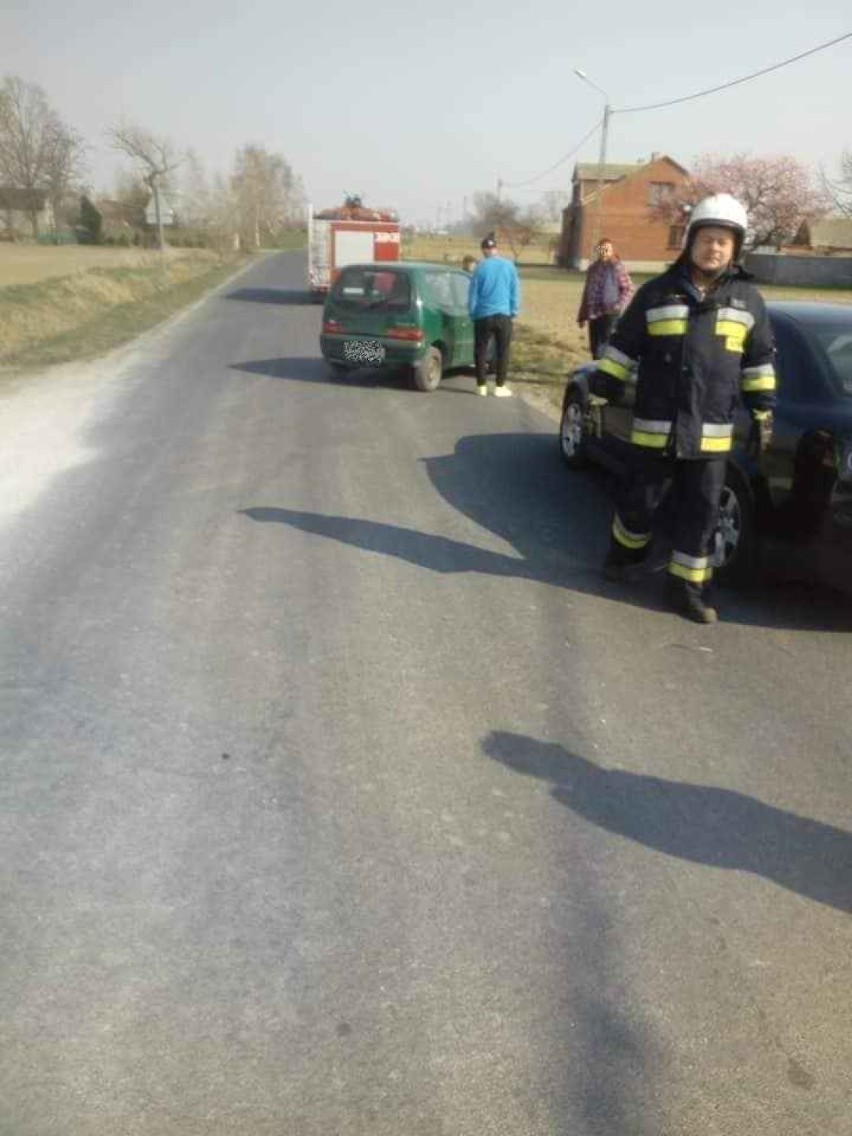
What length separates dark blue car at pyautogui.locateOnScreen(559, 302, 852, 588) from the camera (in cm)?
449

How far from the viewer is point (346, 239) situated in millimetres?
23359

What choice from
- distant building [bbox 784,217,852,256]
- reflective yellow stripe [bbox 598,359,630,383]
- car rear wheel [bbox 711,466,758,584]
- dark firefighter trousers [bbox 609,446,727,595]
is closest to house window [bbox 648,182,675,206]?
distant building [bbox 784,217,852,256]

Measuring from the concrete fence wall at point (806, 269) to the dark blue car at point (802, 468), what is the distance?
60.8 meters

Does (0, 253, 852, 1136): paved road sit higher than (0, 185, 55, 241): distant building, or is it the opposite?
(0, 185, 55, 241): distant building

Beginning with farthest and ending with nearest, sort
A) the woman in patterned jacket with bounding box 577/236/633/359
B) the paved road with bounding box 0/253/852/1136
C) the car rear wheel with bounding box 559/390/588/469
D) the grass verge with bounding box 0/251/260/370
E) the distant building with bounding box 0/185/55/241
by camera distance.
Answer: the distant building with bounding box 0/185/55/241 → the grass verge with bounding box 0/251/260/370 → the woman in patterned jacket with bounding box 577/236/633/359 → the car rear wheel with bounding box 559/390/588/469 → the paved road with bounding box 0/253/852/1136

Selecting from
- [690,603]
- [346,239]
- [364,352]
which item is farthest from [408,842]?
[346,239]

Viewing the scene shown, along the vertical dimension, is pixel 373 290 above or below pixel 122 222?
below

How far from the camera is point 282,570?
209 inches

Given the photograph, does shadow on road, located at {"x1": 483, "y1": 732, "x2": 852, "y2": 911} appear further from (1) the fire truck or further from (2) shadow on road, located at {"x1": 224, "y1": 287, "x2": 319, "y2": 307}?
(2) shadow on road, located at {"x1": 224, "y1": 287, "x2": 319, "y2": 307}

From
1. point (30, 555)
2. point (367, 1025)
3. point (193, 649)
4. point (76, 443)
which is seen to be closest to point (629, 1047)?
point (367, 1025)

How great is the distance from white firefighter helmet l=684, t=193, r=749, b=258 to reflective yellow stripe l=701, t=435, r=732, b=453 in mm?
858

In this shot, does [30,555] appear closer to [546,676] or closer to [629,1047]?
[546,676]

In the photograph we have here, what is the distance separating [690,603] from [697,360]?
3.95ft

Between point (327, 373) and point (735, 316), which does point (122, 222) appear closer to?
point (327, 373)
